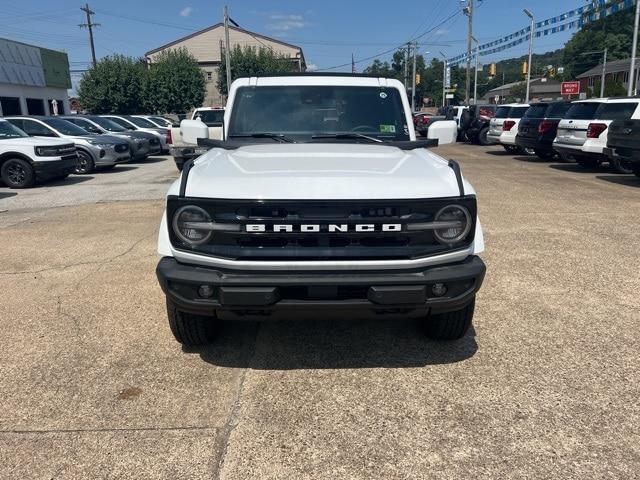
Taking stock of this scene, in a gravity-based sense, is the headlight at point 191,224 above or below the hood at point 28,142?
below

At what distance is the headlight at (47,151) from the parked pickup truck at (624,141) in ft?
39.7

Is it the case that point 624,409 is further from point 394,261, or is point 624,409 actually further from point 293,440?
point 293,440

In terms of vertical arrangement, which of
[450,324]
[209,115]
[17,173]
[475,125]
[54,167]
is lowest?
[450,324]

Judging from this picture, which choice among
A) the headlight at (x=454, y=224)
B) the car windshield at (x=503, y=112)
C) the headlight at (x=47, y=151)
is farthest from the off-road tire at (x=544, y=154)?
the headlight at (x=454, y=224)

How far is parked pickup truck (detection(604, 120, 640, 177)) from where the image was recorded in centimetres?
1010

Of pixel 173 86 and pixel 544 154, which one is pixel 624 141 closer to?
pixel 544 154

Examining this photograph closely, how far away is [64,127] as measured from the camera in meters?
14.8

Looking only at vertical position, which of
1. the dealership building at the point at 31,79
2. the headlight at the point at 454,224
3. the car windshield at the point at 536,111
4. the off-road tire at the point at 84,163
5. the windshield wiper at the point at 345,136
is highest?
the dealership building at the point at 31,79

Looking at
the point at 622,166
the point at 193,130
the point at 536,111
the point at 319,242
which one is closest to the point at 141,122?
the point at 536,111

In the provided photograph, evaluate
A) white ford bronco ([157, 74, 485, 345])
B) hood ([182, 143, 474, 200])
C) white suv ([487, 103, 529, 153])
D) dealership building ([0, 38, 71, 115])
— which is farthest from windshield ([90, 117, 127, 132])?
dealership building ([0, 38, 71, 115])

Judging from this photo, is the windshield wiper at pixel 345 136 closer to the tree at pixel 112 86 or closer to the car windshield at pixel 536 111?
the car windshield at pixel 536 111

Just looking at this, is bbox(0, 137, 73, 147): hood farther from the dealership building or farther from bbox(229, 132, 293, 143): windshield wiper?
the dealership building

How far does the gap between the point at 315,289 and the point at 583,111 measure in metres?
12.7

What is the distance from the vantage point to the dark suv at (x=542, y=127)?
1544 cm
